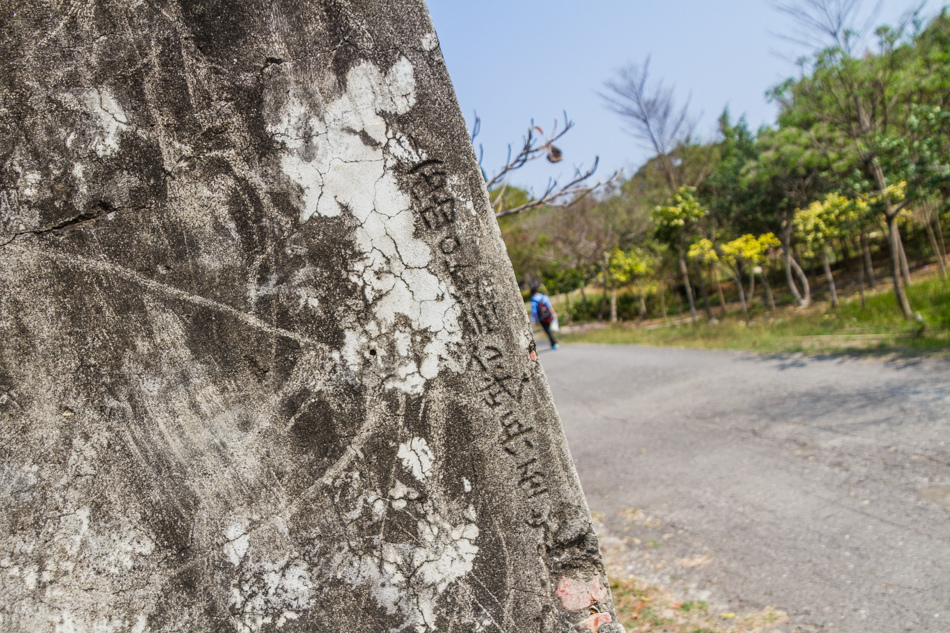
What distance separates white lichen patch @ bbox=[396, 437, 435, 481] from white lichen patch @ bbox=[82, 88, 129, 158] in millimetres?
1297

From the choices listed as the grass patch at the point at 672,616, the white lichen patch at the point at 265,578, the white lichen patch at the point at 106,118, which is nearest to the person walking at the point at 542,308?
the grass patch at the point at 672,616

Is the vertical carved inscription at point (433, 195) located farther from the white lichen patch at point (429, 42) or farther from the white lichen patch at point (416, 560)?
the white lichen patch at point (416, 560)

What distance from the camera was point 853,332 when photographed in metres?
9.04

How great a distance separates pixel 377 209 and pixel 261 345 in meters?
0.57

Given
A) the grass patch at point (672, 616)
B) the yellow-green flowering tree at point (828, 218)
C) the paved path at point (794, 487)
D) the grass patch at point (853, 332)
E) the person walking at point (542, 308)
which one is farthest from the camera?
the yellow-green flowering tree at point (828, 218)

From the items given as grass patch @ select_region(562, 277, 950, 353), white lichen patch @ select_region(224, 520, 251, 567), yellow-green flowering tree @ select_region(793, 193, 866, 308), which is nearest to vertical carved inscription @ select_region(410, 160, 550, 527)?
white lichen patch @ select_region(224, 520, 251, 567)

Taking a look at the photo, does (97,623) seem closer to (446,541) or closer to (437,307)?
(446,541)

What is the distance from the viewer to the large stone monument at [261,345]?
1792 mm

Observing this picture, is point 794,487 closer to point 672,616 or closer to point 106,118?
point 672,616

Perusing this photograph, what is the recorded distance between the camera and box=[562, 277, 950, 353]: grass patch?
24.2ft

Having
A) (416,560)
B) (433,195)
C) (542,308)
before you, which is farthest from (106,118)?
(542,308)

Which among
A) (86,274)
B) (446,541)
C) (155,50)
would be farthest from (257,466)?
(155,50)

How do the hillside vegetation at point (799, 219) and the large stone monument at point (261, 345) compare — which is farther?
the hillside vegetation at point (799, 219)

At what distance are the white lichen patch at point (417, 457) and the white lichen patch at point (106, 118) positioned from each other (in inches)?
51.0
